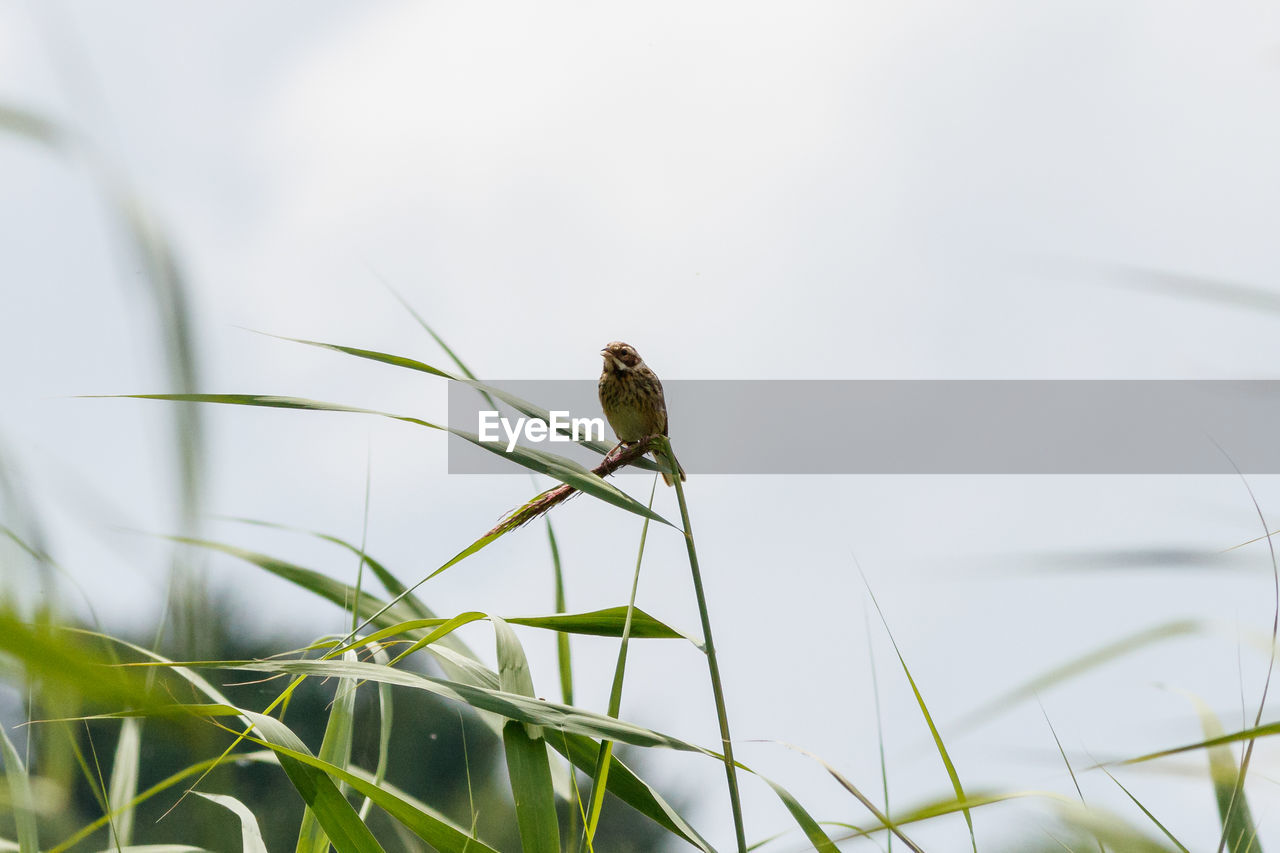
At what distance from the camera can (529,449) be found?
3.43ft

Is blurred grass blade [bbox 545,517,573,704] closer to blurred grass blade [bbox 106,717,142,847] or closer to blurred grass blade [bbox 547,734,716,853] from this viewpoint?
blurred grass blade [bbox 547,734,716,853]

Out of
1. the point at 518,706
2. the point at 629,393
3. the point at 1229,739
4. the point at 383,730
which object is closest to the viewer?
the point at 1229,739

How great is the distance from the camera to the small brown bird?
2945mm

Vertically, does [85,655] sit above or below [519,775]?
above

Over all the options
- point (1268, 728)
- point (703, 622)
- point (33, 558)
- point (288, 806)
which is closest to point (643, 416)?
point (703, 622)

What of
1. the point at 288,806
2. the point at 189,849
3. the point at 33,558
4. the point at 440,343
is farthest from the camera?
the point at 288,806

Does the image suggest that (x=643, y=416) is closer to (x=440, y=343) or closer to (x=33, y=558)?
(x=440, y=343)

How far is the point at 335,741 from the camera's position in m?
1.10

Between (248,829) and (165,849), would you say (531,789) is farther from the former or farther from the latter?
(165,849)

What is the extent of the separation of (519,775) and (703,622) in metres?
0.25

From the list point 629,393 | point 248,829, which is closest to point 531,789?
point 248,829

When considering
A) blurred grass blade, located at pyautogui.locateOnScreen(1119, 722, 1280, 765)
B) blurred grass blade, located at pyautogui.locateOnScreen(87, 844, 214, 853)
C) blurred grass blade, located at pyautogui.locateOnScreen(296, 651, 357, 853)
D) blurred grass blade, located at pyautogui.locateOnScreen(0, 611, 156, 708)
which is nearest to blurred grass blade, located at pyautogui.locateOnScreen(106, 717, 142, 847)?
blurred grass blade, located at pyautogui.locateOnScreen(87, 844, 214, 853)

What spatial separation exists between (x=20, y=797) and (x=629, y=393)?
2.13 m

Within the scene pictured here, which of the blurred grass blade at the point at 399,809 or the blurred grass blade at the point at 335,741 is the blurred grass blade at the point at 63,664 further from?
the blurred grass blade at the point at 335,741
